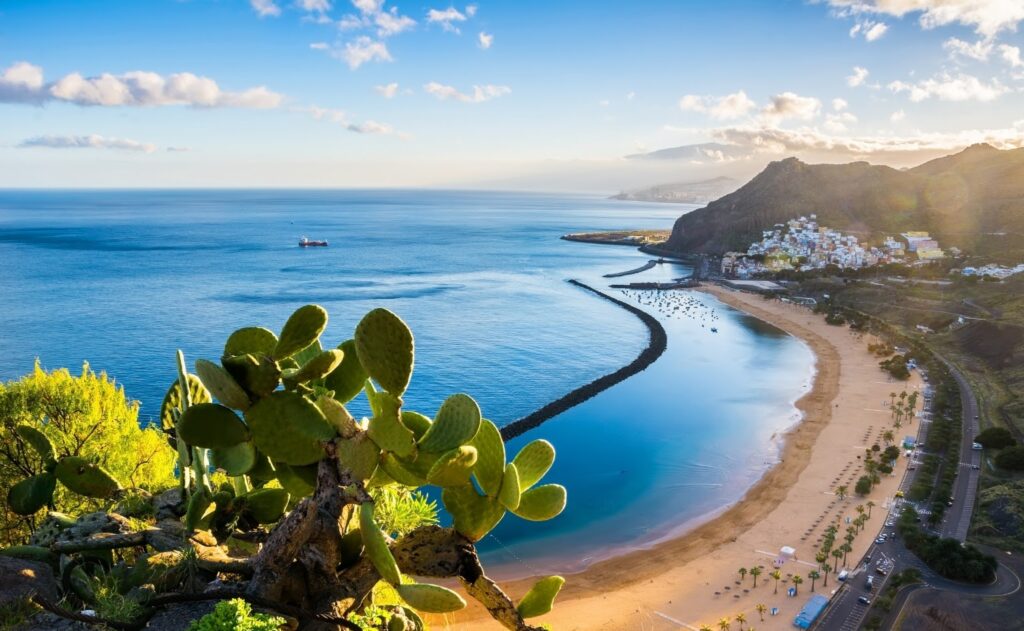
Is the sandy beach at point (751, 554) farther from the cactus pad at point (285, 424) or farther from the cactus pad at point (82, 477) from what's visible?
the cactus pad at point (285, 424)

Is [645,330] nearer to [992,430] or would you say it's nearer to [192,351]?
[992,430]

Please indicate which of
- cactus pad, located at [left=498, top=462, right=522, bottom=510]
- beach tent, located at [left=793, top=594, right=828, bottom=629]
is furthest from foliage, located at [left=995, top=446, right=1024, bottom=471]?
cactus pad, located at [left=498, top=462, right=522, bottom=510]

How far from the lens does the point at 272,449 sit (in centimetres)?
448

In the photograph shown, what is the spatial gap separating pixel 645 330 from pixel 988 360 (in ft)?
106

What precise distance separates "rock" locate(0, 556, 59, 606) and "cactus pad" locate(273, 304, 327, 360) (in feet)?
10.8

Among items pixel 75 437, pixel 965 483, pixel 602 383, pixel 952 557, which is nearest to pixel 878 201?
pixel 602 383

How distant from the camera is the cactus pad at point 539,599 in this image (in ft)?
17.0

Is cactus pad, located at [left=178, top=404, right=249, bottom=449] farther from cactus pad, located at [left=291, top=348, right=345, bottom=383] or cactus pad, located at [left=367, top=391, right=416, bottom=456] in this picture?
cactus pad, located at [left=367, top=391, right=416, bottom=456]

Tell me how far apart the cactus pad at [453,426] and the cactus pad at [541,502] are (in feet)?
4.12

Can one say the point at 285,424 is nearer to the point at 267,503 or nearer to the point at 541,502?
the point at 541,502

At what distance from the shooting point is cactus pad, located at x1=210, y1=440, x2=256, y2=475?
531 centimetres

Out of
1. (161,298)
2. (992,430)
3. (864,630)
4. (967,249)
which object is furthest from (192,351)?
(967,249)

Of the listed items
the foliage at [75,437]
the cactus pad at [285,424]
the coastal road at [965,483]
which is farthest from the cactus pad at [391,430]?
the coastal road at [965,483]

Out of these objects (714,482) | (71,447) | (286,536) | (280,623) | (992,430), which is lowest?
(714,482)
